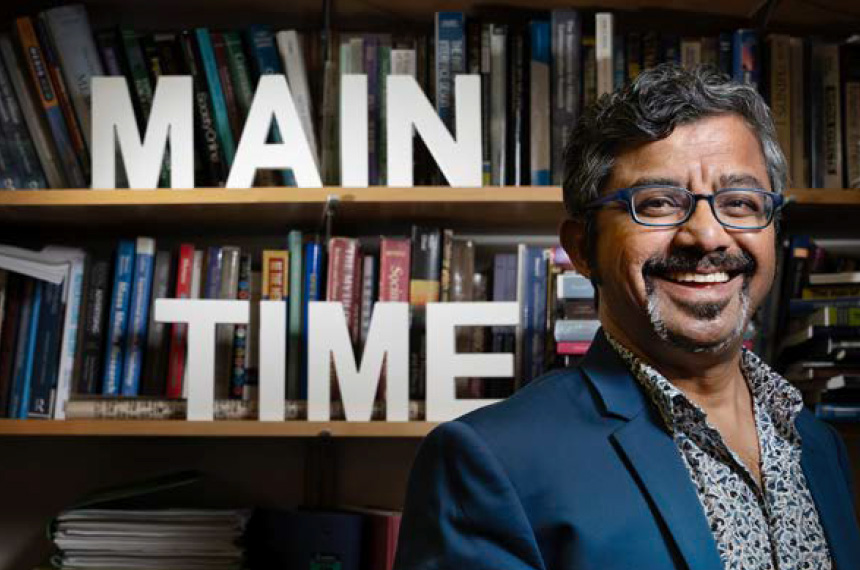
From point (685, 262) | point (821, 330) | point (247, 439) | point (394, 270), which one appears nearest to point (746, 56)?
point (821, 330)

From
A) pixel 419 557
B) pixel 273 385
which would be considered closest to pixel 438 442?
pixel 419 557

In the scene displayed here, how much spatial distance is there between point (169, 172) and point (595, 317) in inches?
32.7

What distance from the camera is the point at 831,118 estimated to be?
197 cm

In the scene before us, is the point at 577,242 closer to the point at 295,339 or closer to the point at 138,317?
the point at 295,339

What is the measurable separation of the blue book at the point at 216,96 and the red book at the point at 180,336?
19 cm

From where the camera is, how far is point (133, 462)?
6.97 feet

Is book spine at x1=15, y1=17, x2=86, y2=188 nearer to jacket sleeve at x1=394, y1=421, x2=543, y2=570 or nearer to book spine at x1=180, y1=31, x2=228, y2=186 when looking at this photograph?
book spine at x1=180, y1=31, x2=228, y2=186

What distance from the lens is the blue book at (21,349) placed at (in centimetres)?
189

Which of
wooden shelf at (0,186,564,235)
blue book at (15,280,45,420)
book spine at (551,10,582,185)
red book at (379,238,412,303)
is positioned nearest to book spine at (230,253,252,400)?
wooden shelf at (0,186,564,235)

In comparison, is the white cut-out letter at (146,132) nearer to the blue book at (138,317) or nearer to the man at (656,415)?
the blue book at (138,317)

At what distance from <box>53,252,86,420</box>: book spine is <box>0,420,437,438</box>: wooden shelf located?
0.10 m

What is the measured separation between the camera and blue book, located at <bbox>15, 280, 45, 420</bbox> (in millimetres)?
1891

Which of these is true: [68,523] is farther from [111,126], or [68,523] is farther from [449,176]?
[449,176]

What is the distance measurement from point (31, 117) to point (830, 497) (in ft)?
4.97
